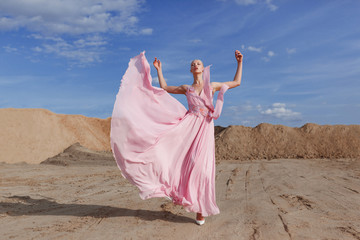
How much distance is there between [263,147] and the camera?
2003 cm

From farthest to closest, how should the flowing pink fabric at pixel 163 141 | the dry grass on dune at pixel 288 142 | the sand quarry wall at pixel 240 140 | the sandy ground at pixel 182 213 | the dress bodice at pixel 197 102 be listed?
1. the sand quarry wall at pixel 240 140
2. the dry grass on dune at pixel 288 142
3. the dress bodice at pixel 197 102
4. the flowing pink fabric at pixel 163 141
5. the sandy ground at pixel 182 213

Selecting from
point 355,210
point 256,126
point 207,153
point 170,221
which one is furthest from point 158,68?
point 256,126

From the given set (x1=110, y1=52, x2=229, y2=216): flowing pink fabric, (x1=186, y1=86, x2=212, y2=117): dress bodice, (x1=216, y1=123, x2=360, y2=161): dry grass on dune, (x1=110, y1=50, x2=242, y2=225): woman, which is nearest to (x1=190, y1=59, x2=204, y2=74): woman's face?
(x1=110, y1=50, x2=242, y2=225): woman

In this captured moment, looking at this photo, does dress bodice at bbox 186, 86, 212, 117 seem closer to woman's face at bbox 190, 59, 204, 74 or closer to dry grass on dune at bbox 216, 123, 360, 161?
woman's face at bbox 190, 59, 204, 74

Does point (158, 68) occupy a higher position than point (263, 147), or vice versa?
point (158, 68)

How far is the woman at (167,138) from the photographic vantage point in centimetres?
453

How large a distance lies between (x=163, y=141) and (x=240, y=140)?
54.1ft

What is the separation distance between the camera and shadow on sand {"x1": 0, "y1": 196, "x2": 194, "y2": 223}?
5.16 metres

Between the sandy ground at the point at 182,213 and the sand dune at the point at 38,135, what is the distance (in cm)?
1240

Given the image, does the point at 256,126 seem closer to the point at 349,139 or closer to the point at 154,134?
the point at 349,139

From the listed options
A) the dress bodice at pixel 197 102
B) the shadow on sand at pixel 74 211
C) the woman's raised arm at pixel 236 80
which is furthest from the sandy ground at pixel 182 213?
the woman's raised arm at pixel 236 80

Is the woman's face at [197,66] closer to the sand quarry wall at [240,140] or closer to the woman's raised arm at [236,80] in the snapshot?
the woman's raised arm at [236,80]

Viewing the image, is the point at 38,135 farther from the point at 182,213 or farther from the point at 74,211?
the point at 182,213

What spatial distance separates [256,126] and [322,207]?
16726mm
